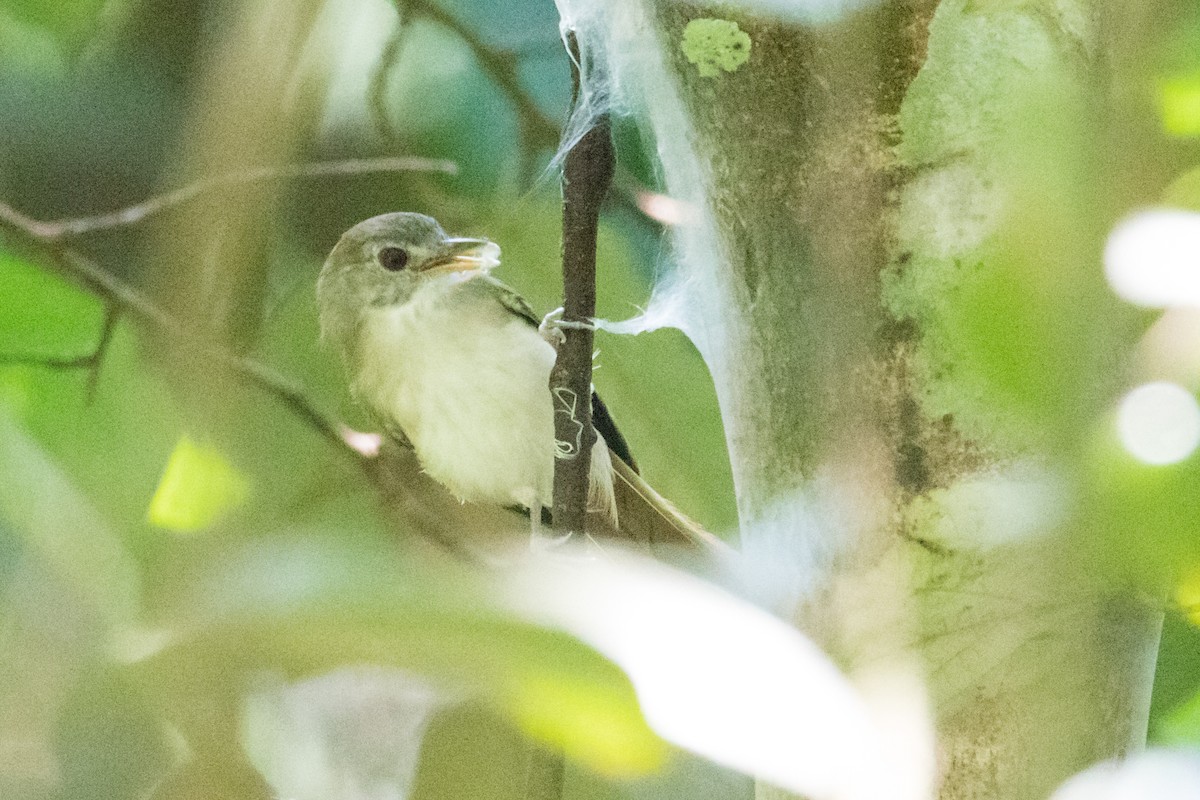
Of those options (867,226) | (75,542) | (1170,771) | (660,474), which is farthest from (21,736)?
(1170,771)

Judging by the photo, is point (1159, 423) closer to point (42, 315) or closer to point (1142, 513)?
point (1142, 513)

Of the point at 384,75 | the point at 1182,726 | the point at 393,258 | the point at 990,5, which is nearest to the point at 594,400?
the point at 393,258

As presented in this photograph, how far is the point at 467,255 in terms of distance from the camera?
91cm

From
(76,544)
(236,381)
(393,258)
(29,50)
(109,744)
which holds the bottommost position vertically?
(109,744)

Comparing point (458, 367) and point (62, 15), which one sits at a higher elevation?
point (62, 15)

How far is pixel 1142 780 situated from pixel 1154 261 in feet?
1.36

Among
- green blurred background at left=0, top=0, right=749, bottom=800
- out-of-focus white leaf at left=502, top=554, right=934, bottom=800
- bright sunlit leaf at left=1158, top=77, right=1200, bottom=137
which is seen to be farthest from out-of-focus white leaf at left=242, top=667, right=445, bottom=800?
bright sunlit leaf at left=1158, top=77, right=1200, bottom=137

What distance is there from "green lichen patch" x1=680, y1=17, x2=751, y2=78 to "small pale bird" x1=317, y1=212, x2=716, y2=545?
228mm

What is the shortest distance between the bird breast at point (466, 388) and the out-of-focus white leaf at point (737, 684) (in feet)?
0.30

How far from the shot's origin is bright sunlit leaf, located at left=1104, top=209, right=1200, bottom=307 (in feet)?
2.76

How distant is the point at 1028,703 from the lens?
81 cm

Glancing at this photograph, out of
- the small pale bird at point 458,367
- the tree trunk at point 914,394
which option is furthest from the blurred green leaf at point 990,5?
the small pale bird at point 458,367

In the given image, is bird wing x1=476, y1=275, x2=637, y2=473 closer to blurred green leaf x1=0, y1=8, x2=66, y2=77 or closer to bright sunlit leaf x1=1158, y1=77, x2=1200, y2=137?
blurred green leaf x1=0, y1=8, x2=66, y2=77

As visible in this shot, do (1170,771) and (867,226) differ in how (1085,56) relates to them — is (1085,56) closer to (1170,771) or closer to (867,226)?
(867,226)
